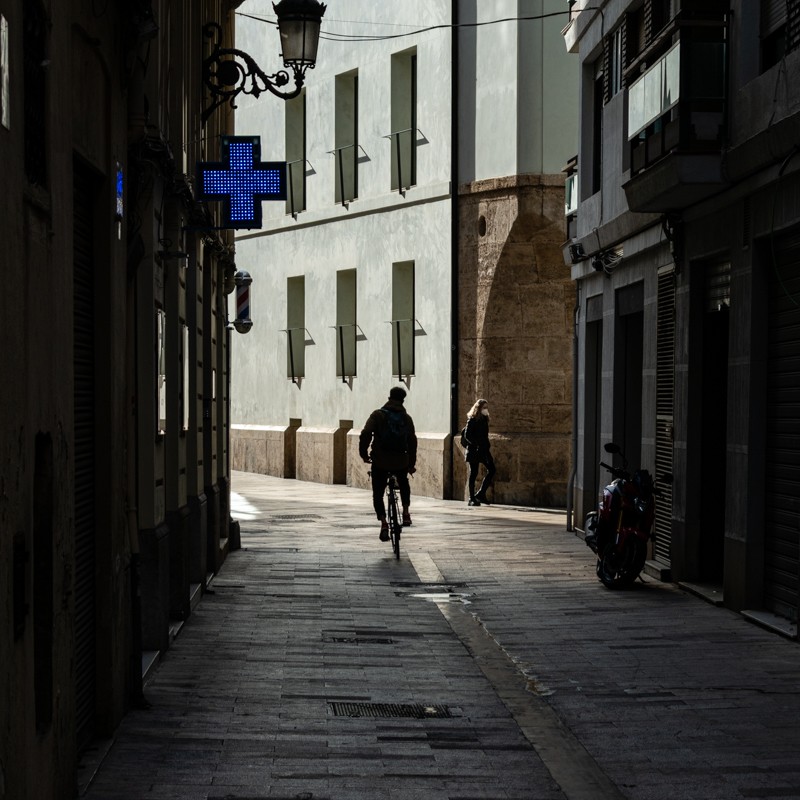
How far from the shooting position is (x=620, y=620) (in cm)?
1223

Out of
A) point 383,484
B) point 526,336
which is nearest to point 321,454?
point 526,336

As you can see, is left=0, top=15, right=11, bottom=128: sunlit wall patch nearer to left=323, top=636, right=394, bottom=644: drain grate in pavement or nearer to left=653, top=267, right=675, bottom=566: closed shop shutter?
left=323, top=636, right=394, bottom=644: drain grate in pavement

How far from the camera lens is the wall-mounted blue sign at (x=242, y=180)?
42.6ft

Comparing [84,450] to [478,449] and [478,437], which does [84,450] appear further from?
[478,449]

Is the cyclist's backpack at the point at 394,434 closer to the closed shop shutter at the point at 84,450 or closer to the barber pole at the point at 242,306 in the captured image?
the closed shop shutter at the point at 84,450

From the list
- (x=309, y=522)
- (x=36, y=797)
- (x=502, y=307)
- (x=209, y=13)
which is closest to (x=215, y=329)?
(x=209, y=13)

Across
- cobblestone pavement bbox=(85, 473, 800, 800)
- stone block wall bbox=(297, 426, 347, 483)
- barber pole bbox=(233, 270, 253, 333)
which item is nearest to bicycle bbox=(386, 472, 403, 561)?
cobblestone pavement bbox=(85, 473, 800, 800)

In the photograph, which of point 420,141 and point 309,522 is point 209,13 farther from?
point 420,141

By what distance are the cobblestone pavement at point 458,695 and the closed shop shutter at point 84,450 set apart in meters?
0.36

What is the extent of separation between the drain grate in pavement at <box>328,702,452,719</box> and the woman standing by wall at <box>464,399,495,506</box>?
16.3 metres

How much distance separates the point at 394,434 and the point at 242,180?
17.2 feet

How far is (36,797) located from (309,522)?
16871mm

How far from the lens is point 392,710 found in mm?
8547

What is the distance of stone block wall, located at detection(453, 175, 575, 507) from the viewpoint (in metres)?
25.9
